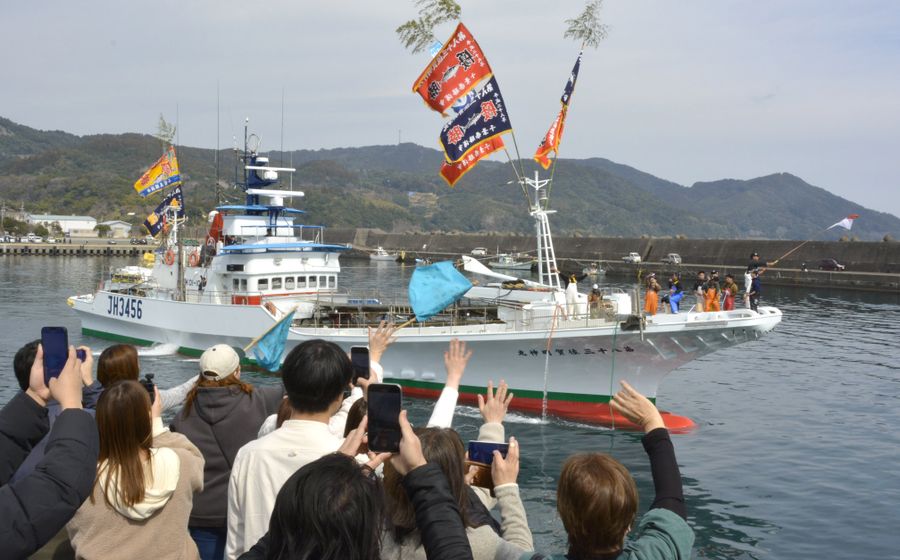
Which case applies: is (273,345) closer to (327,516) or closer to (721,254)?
(327,516)

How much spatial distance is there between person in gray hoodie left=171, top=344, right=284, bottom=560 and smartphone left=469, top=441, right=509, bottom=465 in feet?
6.95

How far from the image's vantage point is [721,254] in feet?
229

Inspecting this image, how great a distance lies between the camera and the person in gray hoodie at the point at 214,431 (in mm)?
4992

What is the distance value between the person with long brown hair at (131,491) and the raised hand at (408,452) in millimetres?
1476

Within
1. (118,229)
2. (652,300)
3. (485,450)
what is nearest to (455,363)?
(485,450)

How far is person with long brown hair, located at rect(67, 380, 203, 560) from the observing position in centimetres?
366

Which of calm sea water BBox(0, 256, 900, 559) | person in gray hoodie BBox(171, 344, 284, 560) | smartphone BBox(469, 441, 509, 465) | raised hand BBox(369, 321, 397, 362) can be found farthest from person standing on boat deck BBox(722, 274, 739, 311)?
smartphone BBox(469, 441, 509, 465)

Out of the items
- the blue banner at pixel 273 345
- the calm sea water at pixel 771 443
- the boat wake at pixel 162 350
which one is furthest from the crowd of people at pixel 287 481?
the boat wake at pixel 162 350

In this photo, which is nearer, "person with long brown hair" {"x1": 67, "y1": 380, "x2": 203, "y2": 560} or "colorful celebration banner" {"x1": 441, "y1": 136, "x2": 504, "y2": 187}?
"person with long brown hair" {"x1": 67, "y1": 380, "x2": 203, "y2": 560}

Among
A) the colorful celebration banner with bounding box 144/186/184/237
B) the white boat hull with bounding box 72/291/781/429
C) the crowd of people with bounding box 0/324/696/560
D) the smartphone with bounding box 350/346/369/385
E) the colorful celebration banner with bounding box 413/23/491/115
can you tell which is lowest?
the white boat hull with bounding box 72/291/781/429

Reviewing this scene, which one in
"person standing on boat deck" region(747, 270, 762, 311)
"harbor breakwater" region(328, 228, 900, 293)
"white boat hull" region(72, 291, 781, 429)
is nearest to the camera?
"white boat hull" region(72, 291, 781, 429)

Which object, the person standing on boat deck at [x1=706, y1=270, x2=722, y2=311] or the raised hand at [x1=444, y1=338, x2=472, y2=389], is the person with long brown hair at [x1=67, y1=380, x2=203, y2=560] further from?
the person standing on boat deck at [x1=706, y1=270, x2=722, y2=311]

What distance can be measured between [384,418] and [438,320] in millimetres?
17792

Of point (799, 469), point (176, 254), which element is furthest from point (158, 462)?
point (176, 254)
